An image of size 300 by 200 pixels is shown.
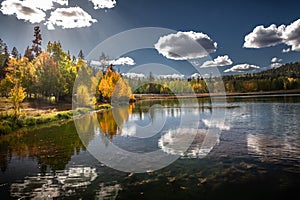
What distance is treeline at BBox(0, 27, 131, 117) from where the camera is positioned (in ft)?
179

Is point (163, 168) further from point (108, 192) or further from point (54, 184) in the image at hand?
point (54, 184)

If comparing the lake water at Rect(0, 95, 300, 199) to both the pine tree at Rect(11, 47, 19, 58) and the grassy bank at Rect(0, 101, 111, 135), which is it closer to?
the grassy bank at Rect(0, 101, 111, 135)

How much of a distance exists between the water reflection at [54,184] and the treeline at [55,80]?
37.8 meters

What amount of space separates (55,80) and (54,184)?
48.5 metres

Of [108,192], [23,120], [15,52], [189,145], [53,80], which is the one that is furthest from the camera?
[15,52]

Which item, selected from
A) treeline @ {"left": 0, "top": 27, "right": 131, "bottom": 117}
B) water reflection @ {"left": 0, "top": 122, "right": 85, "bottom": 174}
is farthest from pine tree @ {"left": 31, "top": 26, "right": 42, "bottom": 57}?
water reflection @ {"left": 0, "top": 122, "right": 85, "bottom": 174}

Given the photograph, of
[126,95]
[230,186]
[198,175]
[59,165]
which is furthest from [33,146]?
[126,95]

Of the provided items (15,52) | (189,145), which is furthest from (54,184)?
(15,52)

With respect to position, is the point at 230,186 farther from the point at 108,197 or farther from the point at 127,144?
the point at 127,144

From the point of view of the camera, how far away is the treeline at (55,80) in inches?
2153

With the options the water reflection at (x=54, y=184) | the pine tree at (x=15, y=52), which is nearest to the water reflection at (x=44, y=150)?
the water reflection at (x=54, y=184)

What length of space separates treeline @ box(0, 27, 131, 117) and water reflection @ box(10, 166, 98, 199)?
37.8 metres

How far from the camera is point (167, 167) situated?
44.9 feet

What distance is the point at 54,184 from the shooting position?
38.5ft
